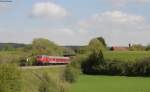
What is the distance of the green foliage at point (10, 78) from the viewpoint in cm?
3227

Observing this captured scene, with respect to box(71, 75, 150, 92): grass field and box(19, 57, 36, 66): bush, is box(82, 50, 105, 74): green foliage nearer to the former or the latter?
box(19, 57, 36, 66): bush

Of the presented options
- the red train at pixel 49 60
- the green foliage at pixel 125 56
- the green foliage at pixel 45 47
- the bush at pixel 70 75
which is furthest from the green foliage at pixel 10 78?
the green foliage at pixel 45 47

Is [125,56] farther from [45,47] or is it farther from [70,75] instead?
[70,75]

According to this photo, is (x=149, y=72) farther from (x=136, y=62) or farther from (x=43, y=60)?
(x=43, y=60)

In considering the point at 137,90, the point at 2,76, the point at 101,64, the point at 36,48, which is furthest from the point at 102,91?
the point at 36,48

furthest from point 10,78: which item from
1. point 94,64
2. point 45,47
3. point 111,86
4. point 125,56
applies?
point 45,47

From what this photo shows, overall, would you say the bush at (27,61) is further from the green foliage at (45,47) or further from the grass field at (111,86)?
the grass field at (111,86)

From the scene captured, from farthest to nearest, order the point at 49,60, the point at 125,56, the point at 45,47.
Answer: the point at 45,47 < the point at 125,56 < the point at 49,60

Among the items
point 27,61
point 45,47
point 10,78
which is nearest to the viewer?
point 10,78

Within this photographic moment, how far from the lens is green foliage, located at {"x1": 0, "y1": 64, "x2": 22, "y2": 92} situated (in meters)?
32.3

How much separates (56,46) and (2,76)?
108455mm

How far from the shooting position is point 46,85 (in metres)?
40.8

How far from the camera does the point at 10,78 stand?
108ft

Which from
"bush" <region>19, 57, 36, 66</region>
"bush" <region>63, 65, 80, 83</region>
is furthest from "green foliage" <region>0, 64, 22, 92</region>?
"bush" <region>19, 57, 36, 66</region>
